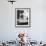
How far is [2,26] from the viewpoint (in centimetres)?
578

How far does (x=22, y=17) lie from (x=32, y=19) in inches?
16.3

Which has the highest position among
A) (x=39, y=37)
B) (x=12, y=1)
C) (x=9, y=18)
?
(x=12, y=1)

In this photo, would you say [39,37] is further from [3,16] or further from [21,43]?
[21,43]

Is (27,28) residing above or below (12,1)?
below

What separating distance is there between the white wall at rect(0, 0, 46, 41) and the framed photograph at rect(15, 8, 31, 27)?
0.40 ft

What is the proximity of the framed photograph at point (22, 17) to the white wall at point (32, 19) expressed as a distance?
12 cm

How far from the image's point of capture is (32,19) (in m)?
5.72

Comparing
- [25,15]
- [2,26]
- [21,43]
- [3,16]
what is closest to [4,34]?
[2,26]

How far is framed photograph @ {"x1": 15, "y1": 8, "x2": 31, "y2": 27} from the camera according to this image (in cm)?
573

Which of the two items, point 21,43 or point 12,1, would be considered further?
point 12,1

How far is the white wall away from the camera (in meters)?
5.71

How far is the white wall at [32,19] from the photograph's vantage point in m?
5.71

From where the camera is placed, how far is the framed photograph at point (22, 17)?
5.73 metres

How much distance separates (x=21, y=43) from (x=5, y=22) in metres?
2.18
